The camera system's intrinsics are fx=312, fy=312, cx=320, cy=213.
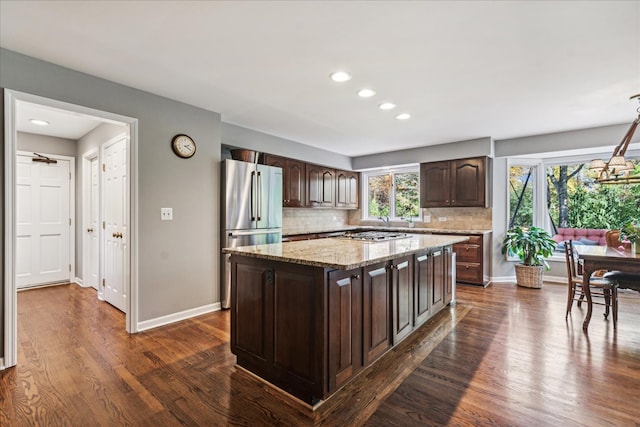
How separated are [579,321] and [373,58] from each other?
344cm

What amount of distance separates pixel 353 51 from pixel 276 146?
113 inches

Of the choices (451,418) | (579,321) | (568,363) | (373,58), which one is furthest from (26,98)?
(579,321)

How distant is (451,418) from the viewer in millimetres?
1783

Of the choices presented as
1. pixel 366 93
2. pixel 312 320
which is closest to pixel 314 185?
pixel 366 93

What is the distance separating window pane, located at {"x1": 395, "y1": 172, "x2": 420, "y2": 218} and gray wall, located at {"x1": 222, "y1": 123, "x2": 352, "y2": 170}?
1264 millimetres

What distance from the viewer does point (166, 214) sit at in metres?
3.32

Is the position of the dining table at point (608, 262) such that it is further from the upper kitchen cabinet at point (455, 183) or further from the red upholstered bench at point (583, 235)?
the upper kitchen cabinet at point (455, 183)

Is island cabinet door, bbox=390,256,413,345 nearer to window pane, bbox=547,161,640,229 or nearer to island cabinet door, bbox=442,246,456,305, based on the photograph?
island cabinet door, bbox=442,246,456,305

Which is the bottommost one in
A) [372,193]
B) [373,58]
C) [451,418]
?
[451,418]

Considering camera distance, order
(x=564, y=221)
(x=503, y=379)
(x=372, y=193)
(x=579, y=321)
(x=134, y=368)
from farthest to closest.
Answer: (x=372, y=193) → (x=564, y=221) → (x=579, y=321) → (x=134, y=368) → (x=503, y=379)

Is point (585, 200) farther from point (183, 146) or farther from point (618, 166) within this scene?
point (183, 146)

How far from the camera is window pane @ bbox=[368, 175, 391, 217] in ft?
22.5

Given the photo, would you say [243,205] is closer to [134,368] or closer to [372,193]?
[134,368]

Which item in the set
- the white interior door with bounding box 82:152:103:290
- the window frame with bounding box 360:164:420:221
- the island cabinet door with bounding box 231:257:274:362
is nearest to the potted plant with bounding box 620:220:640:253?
the window frame with bounding box 360:164:420:221
